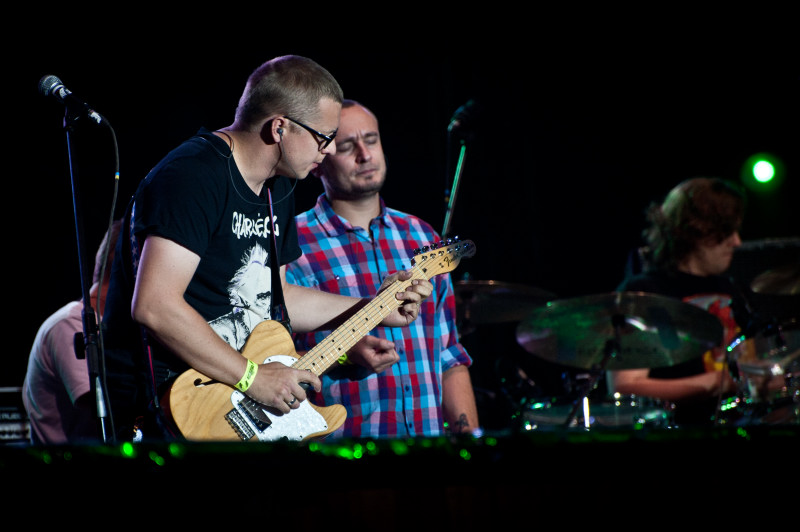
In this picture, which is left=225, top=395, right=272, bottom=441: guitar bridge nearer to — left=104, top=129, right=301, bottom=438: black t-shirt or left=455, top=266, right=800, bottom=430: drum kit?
left=104, top=129, right=301, bottom=438: black t-shirt

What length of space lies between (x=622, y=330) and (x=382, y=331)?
5.44 ft

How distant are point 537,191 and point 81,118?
4464 mm

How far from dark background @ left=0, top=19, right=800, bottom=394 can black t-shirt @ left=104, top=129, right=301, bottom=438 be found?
170cm

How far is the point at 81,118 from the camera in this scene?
256 centimetres

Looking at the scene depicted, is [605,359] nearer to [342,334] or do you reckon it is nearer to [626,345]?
[626,345]

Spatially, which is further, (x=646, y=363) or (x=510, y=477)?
(x=646, y=363)

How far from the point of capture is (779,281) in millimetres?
5219

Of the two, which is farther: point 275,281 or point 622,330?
point 622,330

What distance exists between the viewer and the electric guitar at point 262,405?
95.7 inches

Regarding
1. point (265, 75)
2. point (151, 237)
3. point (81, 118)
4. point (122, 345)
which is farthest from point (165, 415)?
point (265, 75)

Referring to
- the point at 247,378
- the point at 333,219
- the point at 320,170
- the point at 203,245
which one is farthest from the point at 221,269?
the point at 320,170

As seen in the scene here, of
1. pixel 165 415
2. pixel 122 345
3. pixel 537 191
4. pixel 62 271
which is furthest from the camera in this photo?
pixel 537 191

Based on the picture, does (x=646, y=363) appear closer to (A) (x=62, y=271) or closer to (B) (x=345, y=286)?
(B) (x=345, y=286)

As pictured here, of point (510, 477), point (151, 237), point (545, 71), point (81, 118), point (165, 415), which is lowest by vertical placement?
point (510, 477)
